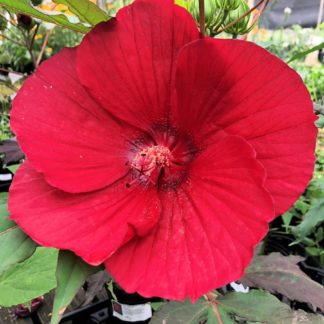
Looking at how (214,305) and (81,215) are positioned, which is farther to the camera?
(214,305)

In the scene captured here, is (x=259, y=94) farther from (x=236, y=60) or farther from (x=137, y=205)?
(x=137, y=205)

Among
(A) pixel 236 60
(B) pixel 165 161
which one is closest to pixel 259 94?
(A) pixel 236 60

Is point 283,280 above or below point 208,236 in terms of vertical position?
below

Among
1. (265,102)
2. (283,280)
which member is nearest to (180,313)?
(283,280)

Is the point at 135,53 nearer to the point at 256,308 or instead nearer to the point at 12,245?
the point at 12,245

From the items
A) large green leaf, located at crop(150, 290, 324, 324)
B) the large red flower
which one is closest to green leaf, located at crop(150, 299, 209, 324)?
large green leaf, located at crop(150, 290, 324, 324)

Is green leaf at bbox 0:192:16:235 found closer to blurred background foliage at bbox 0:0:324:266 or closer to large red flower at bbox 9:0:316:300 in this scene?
large red flower at bbox 9:0:316:300

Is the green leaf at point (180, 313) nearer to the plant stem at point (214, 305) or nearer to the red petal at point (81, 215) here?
the plant stem at point (214, 305)
